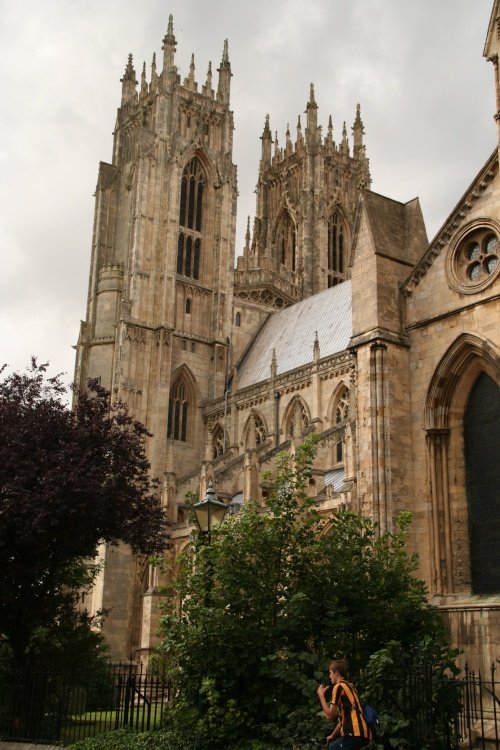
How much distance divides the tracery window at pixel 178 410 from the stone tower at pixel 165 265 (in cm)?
6

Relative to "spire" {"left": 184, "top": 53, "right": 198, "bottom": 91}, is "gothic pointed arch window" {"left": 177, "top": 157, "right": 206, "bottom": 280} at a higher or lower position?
lower

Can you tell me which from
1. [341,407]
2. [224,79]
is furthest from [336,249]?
[341,407]

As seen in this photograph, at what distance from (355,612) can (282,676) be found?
1.68 metres

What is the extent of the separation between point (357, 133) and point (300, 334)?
27.6m

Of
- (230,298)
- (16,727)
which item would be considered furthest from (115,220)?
(16,727)

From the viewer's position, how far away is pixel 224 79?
55.4 meters

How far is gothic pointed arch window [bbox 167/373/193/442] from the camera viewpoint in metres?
47.7

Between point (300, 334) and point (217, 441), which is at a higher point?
point (300, 334)

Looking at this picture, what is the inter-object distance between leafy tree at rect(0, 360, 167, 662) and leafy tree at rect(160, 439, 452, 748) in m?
5.92

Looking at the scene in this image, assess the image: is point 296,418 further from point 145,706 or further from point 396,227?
point 145,706

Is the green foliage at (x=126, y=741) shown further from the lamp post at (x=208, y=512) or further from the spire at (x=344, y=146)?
the spire at (x=344, y=146)

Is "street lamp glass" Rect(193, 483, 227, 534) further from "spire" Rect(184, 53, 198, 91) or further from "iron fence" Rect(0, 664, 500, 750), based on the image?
"spire" Rect(184, 53, 198, 91)

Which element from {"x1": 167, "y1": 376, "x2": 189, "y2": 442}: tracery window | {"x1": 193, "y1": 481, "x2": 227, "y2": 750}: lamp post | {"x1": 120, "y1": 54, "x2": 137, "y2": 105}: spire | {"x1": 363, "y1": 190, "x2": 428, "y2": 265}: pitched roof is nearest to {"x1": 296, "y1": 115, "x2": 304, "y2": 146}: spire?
{"x1": 120, "y1": 54, "x2": 137, "y2": 105}: spire

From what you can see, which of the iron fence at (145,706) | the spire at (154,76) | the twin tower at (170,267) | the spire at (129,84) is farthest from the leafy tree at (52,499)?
the spire at (129,84)
